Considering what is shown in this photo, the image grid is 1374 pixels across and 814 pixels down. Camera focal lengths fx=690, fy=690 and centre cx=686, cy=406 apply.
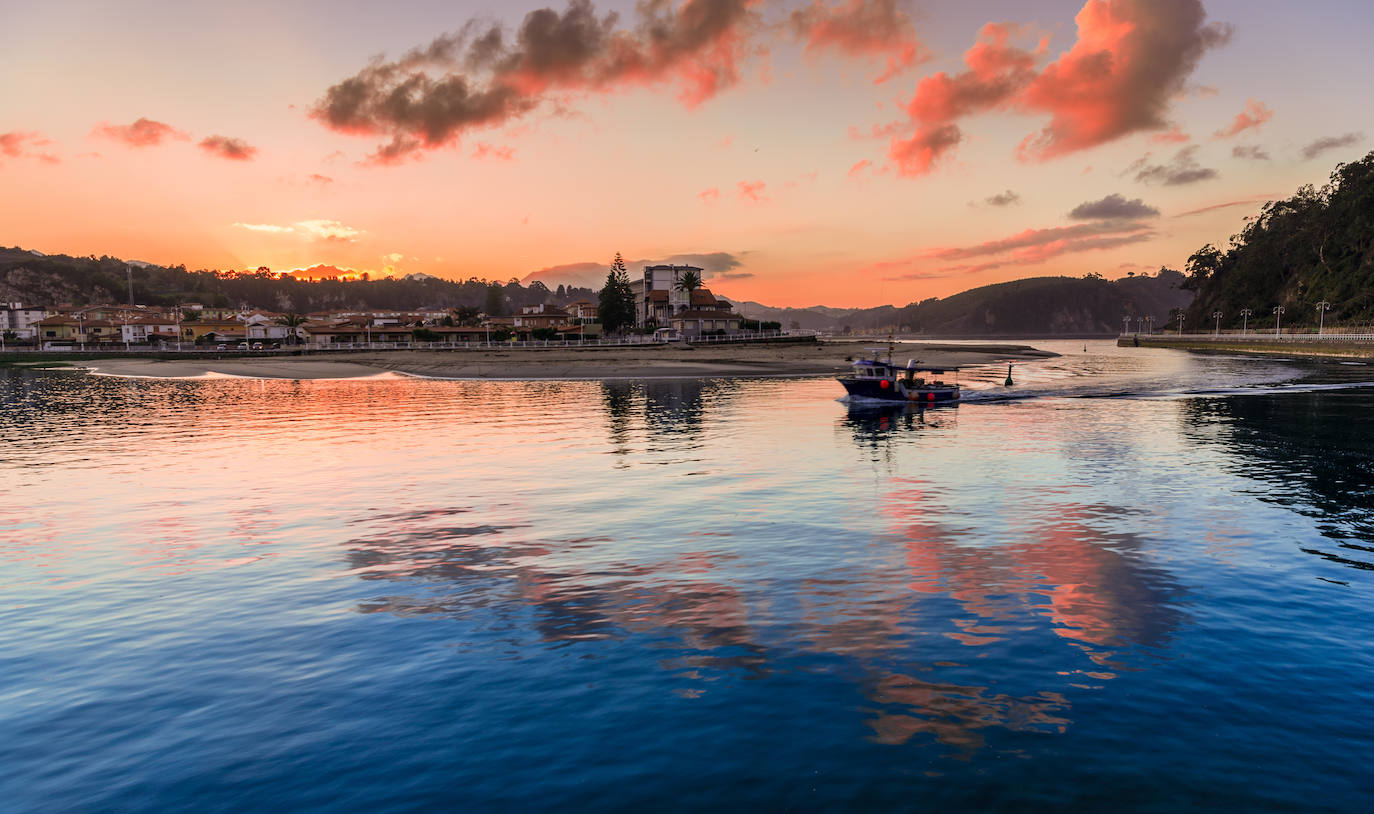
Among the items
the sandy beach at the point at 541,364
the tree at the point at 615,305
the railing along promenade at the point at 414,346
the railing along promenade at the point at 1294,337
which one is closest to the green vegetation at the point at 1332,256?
the railing along promenade at the point at 1294,337

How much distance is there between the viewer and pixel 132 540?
20.1 m

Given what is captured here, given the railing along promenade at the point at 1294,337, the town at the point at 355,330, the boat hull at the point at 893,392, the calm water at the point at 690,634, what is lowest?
the calm water at the point at 690,634

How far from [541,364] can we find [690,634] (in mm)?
97487

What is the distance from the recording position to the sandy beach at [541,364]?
314 ft

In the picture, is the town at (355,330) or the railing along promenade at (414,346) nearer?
the railing along promenade at (414,346)

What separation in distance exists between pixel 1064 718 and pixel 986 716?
1.08m

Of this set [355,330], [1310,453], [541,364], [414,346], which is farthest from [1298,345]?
[355,330]

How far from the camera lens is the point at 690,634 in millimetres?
13133

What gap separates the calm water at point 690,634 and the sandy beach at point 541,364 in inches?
2520

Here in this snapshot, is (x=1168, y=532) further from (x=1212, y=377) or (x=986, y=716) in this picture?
(x=1212, y=377)

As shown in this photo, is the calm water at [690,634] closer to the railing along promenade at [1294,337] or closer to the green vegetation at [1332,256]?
the railing along promenade at [1294,337]

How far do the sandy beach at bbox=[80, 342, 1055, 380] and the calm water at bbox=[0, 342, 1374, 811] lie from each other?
210 feet

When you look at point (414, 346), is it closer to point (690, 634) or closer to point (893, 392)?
point (893, 392)

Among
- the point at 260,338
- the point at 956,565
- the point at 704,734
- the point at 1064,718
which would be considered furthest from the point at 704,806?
Answer: the point at 260,338
